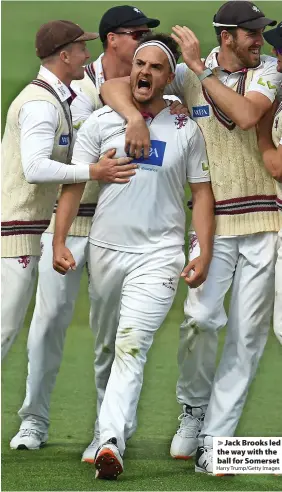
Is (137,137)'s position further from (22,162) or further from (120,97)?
(22,162)

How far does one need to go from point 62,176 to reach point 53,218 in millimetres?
740

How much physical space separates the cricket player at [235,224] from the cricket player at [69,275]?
47 cm

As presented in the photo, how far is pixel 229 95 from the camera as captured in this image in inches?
240

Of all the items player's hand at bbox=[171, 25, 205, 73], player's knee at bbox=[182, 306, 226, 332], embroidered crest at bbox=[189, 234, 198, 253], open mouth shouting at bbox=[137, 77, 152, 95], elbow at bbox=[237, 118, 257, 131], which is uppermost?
player's hand at bbox=[171, 25, 205, 73]

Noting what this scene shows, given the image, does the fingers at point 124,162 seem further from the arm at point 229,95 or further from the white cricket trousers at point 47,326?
the white cricket trousers at point 47,326

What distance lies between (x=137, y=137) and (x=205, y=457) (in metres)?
1.68

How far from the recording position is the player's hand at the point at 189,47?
20.1 ft

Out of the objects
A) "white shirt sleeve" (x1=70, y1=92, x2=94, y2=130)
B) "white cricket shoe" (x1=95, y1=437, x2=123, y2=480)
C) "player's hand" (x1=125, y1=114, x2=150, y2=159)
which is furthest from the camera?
"white shirt sleeve" (x1=70, y1=92, x2=94, y2=130)

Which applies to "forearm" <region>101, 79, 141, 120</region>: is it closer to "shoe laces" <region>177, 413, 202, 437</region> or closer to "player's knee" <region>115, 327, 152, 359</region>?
"player's knee" <region>115, 327, 152, 359</region>

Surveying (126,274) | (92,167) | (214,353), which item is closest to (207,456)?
(214,353)

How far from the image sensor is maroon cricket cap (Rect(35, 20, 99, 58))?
6.55m

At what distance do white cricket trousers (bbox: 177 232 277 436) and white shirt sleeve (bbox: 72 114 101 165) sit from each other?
2.36ft

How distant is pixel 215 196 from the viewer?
6.32 m

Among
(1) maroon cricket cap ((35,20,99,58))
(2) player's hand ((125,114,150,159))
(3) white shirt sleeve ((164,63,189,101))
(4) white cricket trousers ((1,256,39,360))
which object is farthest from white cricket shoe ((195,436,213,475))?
(1) maroon cricket cap ((35,20,99,58))
